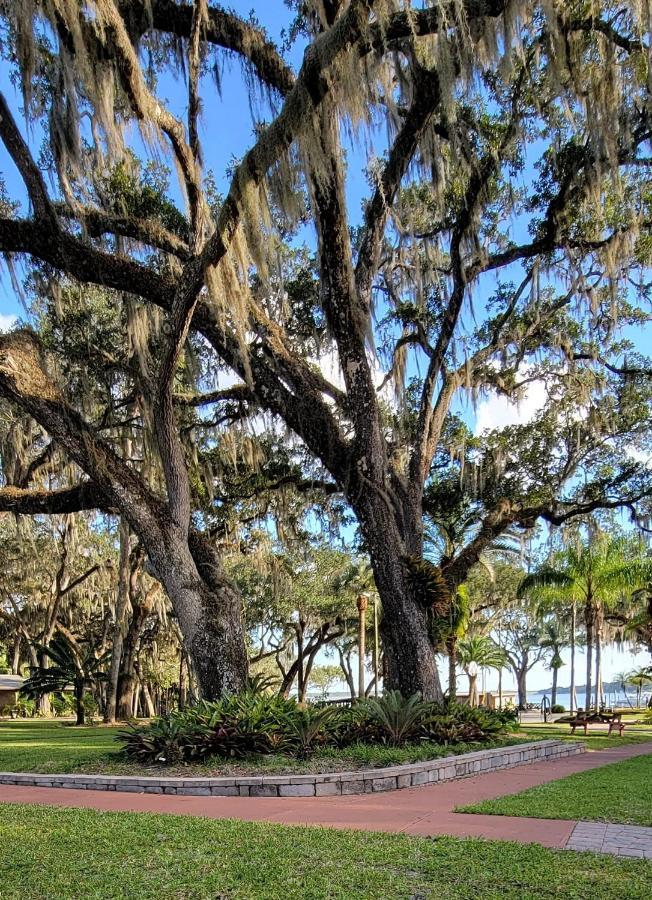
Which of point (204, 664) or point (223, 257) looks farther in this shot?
point (204, 664)

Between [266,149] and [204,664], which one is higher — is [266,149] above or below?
above

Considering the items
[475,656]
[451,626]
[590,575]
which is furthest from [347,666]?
[451,626]

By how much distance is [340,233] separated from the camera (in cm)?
941

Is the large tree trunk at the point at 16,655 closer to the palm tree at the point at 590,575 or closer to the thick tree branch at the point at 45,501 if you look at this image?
the palm tree at the point at 590,575

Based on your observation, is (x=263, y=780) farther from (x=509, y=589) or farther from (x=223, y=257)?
(x=509, y=589)

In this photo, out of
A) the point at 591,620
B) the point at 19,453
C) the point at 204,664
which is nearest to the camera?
the point at 204,664

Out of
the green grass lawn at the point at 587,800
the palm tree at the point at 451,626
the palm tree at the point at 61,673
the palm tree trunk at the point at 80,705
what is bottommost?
the palm tree trunk at the point at 80,705

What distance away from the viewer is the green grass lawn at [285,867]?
3404 mm

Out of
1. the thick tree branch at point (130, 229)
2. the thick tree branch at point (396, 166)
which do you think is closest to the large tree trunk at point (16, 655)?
the thick tree branch at point (130, 229)

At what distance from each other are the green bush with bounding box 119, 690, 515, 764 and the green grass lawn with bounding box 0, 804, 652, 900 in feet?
11.0

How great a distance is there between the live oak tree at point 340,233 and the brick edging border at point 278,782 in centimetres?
234

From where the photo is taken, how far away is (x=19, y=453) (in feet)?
43.8

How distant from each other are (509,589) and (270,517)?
17991mm

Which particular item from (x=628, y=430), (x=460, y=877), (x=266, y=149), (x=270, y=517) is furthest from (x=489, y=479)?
(x=460, y=877)
